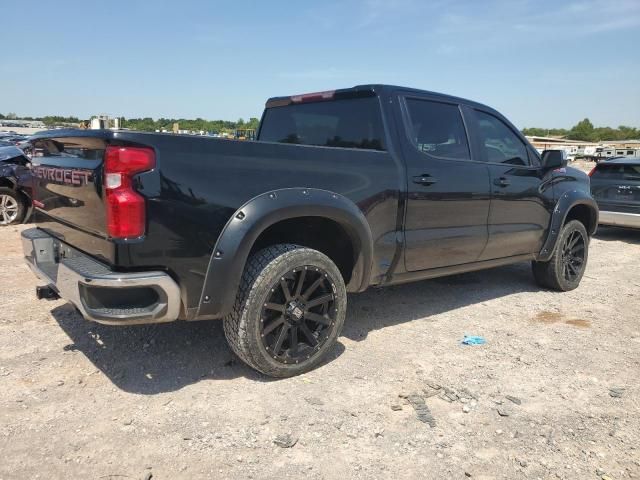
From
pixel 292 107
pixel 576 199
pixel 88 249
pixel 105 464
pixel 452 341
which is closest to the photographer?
pixel 105 464

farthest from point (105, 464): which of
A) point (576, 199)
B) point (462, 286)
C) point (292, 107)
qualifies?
point (576, 199)

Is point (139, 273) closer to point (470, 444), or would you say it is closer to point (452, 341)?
point (470, 444)

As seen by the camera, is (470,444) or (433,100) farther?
(433,100)

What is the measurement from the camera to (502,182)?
461 centimetres

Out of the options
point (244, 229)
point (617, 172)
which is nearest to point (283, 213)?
point (244, 229)

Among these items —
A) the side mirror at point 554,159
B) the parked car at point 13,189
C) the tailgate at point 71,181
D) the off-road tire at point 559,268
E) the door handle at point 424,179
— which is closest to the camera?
the tailgate at point 71,181

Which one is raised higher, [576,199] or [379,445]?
[576,199]

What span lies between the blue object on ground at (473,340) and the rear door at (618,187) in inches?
249

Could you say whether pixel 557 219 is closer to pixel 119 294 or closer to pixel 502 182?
pixel 502 182

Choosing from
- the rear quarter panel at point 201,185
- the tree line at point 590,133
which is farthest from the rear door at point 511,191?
the tree line at point 590,133

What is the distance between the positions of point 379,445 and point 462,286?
3.40 metres

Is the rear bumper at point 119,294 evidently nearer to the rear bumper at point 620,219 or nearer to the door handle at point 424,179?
the door handle at point 424,179

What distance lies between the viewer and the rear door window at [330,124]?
3904 mm

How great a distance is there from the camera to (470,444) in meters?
2.66
